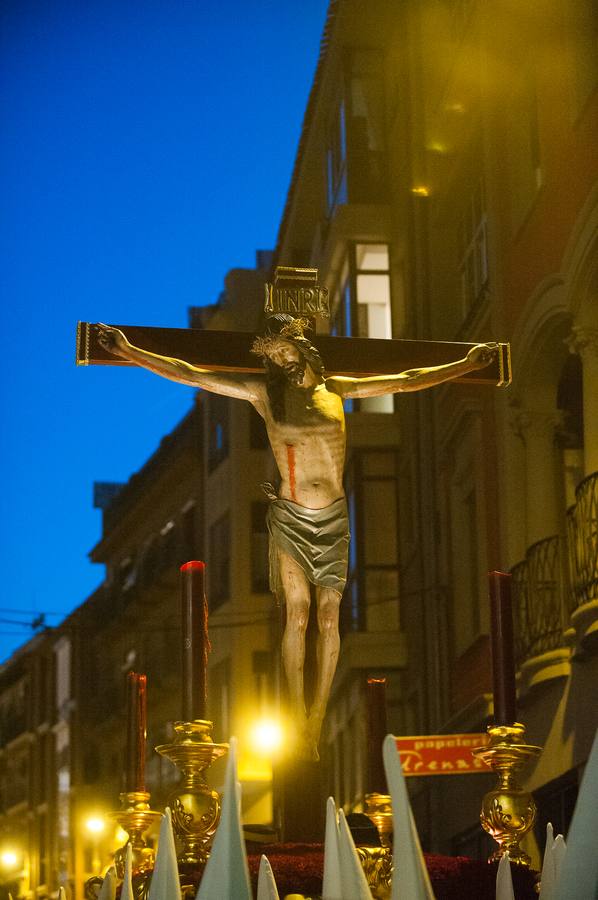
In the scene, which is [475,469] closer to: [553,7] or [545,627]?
[545,627]

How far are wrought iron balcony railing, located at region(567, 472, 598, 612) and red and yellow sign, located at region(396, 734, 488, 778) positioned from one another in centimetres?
156

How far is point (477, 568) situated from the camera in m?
19.7

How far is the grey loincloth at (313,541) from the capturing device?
4988mm

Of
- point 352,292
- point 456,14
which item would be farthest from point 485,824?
point 352,292

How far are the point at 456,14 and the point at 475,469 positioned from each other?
5639 millimetres

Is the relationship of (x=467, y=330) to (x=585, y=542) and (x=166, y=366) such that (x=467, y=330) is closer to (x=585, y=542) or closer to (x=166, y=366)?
(x=585, y=542)

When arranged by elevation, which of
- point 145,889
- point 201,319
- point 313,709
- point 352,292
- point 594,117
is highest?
point 201,319

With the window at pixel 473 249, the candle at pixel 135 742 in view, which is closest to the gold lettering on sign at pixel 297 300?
the candle at pixel 135 742

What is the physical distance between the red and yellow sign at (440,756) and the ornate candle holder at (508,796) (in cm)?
887

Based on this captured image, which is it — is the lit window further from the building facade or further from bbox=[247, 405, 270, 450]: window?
bbox=[247, 405, 270, 450]: window

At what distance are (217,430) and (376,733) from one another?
3730 centimetres

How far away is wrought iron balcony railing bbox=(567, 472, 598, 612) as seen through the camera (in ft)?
43.3

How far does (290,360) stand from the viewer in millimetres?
5270

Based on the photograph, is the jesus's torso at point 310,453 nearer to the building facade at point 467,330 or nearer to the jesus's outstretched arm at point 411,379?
the jesus's outstretched arm at point 411,379
